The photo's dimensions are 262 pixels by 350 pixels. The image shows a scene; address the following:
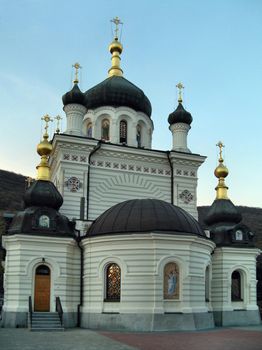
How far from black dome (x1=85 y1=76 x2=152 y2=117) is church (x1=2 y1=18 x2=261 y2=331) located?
1951 millimetres

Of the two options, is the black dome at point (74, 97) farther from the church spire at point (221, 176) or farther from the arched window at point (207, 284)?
the arched window at point (207, 284)

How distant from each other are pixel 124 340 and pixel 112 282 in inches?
184

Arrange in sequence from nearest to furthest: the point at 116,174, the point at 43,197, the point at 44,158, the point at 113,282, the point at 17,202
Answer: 1. the point at 113,282
2. the point at 43,197
3. the point at 44,158
4. the point at 116,174
5. the point at 17,202

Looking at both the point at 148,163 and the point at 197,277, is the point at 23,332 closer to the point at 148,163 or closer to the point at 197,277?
the point at 197,277

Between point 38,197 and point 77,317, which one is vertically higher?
point 38,197

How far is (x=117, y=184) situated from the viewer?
26.2 m

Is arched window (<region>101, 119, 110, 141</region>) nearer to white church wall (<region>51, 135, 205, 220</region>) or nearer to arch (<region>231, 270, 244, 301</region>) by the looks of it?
white church wall (<region>51, 135, 205, 220</region>)

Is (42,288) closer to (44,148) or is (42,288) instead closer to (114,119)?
(44,148)

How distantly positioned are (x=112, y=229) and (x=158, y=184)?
6965 mm

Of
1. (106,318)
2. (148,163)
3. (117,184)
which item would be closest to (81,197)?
(117,184)

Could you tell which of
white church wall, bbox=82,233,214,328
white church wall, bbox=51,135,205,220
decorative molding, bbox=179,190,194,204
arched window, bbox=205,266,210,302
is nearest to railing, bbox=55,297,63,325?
white church wall, bbox=82,233,214,328

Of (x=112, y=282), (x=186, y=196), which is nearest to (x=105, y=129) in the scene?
(x=186, y=196)

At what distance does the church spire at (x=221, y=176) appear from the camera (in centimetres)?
2788

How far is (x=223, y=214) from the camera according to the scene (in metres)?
26.7
